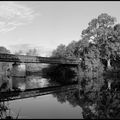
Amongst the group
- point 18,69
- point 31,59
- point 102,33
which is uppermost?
point 102,33

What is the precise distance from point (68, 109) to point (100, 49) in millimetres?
45518

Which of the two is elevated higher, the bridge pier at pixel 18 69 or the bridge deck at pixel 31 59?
the bridge deck at pixel 31 59

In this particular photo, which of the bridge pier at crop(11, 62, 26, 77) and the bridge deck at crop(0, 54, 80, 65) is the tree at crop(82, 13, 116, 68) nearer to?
the bridge deck at crop(0, 54, 80, 65)

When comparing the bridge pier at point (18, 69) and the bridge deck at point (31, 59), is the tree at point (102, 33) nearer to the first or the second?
the bridge deck at point (31, 59)

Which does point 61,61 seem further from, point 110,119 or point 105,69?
point 110,119

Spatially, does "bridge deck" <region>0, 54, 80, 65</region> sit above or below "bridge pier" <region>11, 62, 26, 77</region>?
above

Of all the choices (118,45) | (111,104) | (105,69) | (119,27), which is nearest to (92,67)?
(105,69)

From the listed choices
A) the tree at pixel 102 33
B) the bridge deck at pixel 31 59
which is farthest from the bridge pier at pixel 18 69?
the tree at pixel 102 33

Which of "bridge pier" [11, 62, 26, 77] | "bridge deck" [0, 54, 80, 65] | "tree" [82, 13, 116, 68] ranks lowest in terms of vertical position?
"bridge pier" [11, 62, 26, 77]

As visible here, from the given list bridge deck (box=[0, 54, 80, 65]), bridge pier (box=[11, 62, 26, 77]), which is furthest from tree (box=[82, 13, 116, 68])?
bridge pier (box=[11, 62, 26, 77])

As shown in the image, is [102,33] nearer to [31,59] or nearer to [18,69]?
[31,59]

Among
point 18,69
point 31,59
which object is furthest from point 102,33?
point 18,69

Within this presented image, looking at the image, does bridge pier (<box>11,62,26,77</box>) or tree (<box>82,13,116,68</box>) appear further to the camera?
tree (<box>82,13,116,68</box>)

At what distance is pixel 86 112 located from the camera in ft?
48.3
